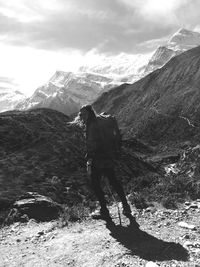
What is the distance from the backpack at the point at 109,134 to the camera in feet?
33.5

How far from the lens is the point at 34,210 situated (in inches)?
464

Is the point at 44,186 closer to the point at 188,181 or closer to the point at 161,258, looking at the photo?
the point at 188,181

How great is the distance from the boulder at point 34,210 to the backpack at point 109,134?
281 cm

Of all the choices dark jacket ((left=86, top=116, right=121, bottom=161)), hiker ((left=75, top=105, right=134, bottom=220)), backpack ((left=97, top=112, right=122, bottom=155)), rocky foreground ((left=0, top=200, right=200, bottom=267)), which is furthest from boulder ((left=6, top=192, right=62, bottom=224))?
backpack ((left=97, top=112, right=122, bottom=155))

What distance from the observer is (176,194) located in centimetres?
1230

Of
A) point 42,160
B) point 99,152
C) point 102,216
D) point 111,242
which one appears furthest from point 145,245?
point 42,160

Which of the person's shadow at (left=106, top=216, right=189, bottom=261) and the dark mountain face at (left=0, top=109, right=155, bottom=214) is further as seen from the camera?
the dark mountain face at (left=0, top=109, right=155, bottom=214)

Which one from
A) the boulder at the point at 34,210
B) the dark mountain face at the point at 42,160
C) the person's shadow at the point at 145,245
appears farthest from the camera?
the dark mountain face at the point at 42,160

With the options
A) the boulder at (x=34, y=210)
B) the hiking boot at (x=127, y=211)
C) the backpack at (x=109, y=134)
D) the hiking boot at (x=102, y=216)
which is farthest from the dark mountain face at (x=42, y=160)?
the hiking boot at (x=127, y=211)

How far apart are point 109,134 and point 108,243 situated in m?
2.88

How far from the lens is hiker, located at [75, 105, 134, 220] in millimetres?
10211

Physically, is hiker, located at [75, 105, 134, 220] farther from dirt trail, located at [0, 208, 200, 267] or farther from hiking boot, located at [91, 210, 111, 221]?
dirt trail, located at [0, 208, 200, 267]

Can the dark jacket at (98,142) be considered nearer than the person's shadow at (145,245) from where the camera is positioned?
No

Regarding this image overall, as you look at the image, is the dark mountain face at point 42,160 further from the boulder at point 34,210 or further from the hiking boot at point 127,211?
the hiking boot at point 127,211
